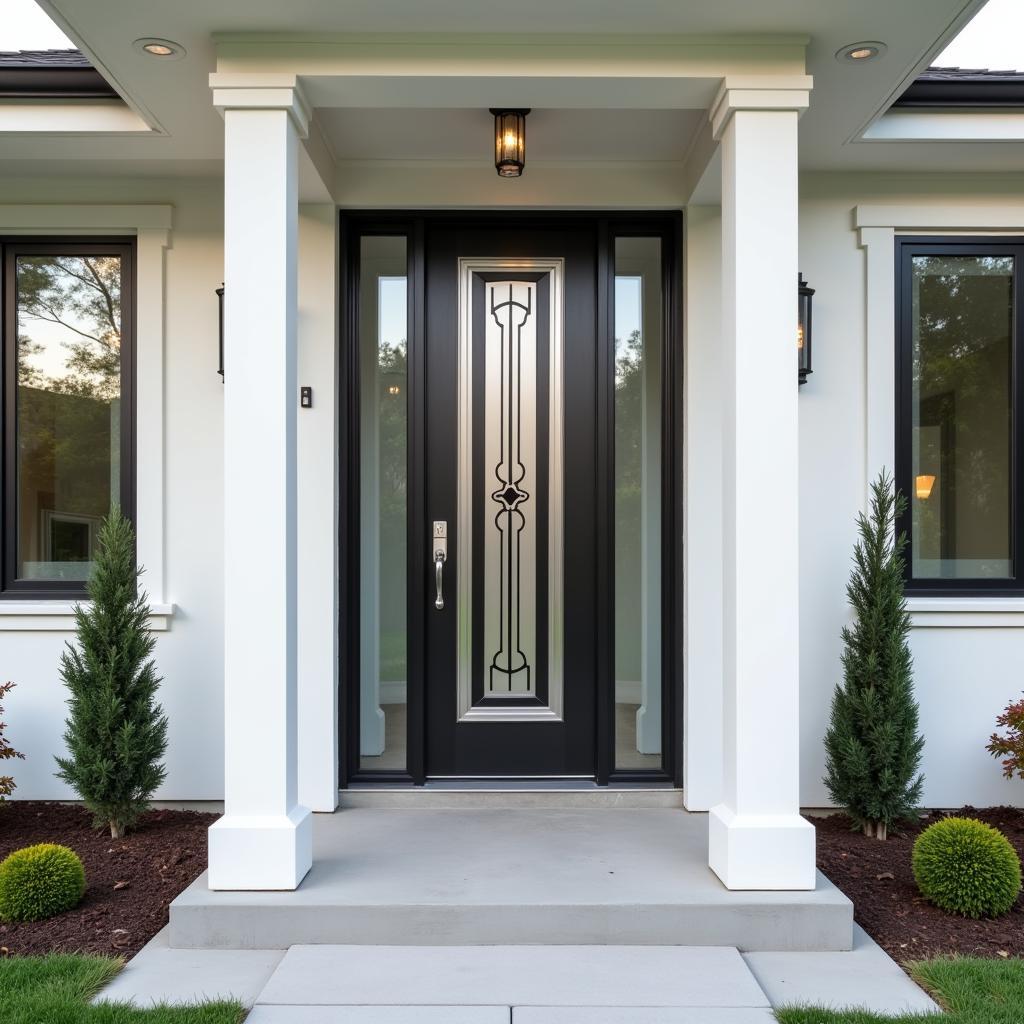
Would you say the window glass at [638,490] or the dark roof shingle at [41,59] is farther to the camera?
the window glass at [638,490]

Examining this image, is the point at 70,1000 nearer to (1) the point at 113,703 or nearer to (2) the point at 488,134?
(1) the point at 113,703

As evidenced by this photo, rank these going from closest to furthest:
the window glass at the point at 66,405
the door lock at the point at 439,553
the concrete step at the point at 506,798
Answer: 1. the concrete step at the point at 506,798
2. the door lock at the point at 439,553
3. the window glass at the point at 66,405

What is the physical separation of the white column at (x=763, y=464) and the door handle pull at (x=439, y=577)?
1.54m

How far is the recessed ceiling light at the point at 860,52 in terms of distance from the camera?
3.16 meters

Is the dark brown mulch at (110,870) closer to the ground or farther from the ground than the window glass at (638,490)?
closer to the ground

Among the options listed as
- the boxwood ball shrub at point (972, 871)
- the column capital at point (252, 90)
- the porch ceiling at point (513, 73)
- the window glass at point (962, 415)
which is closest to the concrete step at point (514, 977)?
the boxwood ball shrub at point (972, 871)

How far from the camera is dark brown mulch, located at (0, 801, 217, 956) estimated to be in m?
3.05

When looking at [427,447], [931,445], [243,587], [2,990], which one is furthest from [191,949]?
[931,445]

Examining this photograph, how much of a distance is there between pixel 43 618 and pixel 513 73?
10.9 ft

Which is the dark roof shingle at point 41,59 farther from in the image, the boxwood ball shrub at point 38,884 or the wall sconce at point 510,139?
the boxwood ball shrub at point 38,884

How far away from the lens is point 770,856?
312 centimetres

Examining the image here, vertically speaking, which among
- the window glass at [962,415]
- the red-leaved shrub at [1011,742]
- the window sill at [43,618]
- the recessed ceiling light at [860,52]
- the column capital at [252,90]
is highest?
the recessed ceiling light at [860,52]

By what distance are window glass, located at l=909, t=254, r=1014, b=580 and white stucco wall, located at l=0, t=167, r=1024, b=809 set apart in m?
0.27

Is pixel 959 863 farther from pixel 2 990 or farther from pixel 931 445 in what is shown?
pixel 2 990
